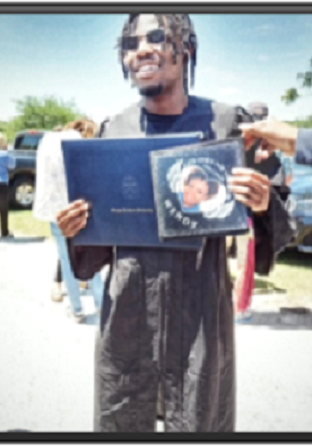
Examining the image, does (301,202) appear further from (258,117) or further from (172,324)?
(172,324)

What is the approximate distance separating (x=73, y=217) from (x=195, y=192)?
0.40 metres

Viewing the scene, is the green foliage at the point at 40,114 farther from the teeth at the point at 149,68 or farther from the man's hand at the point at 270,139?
the man's hand at the point at 270,139

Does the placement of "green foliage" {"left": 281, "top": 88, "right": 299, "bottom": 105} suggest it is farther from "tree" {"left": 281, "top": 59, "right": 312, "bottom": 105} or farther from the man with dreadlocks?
the man with dreadlocks

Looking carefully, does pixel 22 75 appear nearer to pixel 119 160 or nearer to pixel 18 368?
pixel 119 160

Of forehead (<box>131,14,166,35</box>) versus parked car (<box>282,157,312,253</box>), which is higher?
forehead (<box>131,14,166,35</box>)

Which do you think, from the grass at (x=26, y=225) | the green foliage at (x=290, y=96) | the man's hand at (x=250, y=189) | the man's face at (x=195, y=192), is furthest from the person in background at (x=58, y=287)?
the green foliage at (x=290, y=96)

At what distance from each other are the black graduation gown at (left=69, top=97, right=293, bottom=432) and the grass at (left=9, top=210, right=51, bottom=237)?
127 mm

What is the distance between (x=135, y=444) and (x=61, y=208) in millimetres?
852

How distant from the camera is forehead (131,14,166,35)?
2279mm

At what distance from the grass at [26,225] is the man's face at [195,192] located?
0.47 metres

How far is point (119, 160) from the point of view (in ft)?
7.46

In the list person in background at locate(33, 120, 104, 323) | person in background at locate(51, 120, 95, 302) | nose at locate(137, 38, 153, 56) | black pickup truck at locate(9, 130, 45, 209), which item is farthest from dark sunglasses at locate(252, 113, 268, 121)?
person in background at locate(51, 120, 95, 302)

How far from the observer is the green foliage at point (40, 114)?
7.82 feet

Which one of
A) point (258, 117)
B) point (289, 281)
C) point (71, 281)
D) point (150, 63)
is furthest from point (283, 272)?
point (150, 63)
